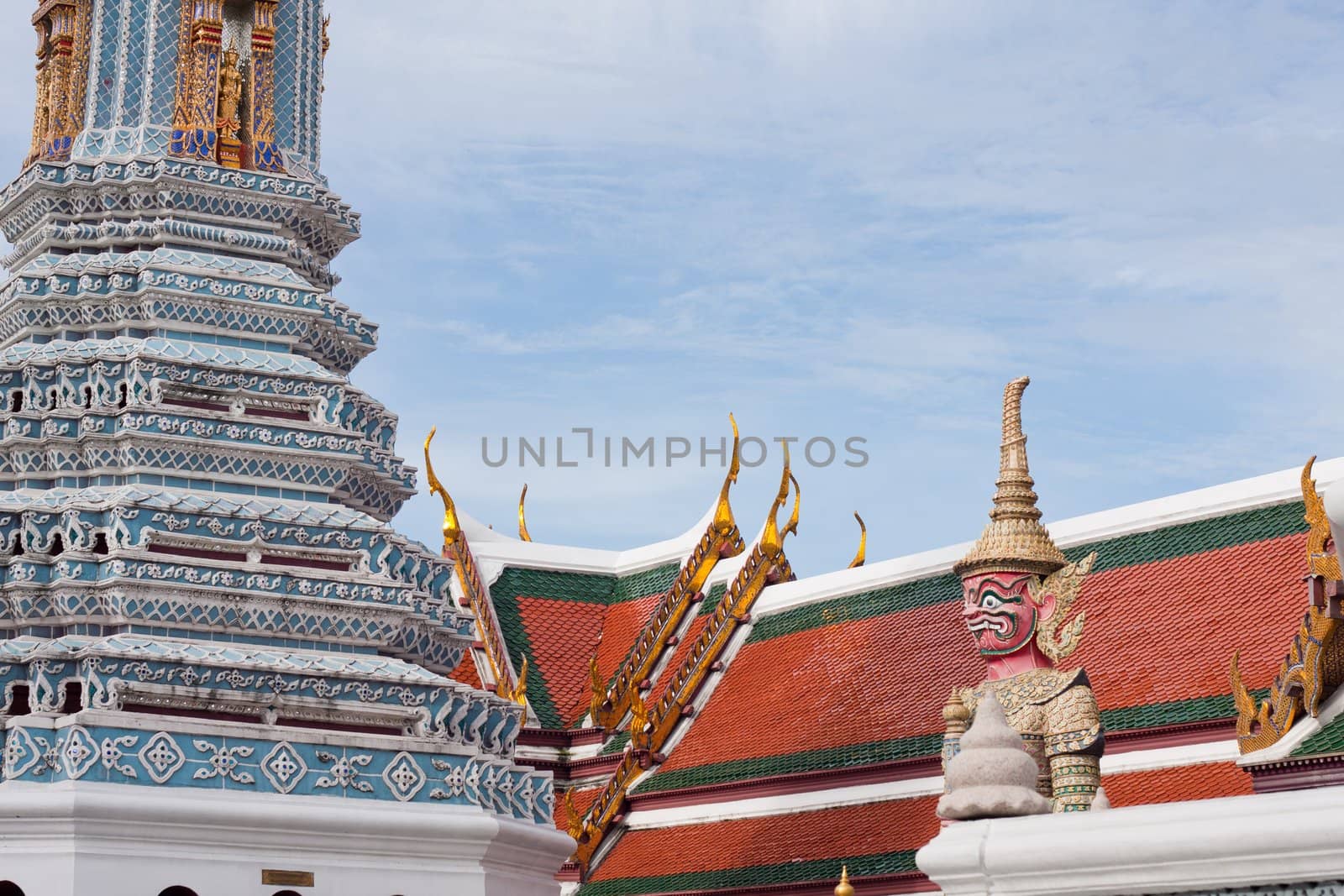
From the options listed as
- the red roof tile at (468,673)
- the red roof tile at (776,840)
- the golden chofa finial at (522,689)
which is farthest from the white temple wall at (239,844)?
the red roof tile at (468,673)

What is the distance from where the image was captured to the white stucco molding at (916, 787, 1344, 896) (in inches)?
327

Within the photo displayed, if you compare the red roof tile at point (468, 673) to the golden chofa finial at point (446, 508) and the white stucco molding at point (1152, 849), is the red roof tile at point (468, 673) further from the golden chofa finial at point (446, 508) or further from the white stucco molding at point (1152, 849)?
the white stucco molding at point (1152, 849)

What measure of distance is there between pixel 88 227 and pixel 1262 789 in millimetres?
10741

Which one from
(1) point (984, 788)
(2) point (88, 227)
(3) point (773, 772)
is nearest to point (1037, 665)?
(1) point (984, 788)

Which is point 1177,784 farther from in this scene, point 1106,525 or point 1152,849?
point 1152,849

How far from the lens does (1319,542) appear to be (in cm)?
1219

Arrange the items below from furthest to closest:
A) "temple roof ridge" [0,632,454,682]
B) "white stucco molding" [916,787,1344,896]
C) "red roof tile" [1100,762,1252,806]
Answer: "red roof tile" [1100,762,1252,806], "temple roof ridge" [0,632,454,682], "white stucco molding" [916,787,1344,896]

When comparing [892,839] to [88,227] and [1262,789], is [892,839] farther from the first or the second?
[88,227]

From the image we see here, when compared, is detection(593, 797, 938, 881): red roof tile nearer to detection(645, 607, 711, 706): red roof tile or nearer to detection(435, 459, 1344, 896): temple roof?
detection(435, 459, 1344, 896): temple roof

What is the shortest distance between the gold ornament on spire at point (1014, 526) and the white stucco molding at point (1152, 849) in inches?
137

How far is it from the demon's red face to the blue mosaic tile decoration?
473 cm

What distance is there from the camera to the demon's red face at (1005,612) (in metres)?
12.7

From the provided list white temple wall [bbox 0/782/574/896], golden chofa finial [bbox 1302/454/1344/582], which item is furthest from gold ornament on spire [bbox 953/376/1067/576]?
white temple wall [bbox 0/782/574/896]

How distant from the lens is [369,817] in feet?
49.9
